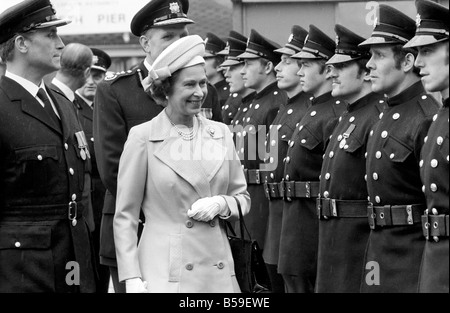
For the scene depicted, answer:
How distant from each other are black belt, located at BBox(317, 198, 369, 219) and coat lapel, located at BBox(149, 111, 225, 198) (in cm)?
186

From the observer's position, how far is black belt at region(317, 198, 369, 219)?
24.6 feet

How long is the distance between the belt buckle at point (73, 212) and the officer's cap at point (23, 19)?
1.03m

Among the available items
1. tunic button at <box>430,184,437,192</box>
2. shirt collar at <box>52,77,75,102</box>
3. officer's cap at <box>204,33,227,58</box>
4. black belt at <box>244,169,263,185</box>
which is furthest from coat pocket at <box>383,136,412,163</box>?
officer's cap at <box>204,33,227,58</box>

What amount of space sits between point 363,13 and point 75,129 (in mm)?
6059

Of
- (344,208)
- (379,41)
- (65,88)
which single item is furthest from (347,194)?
(65,88)

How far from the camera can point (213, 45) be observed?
1336cm

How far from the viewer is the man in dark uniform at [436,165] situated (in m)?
5.58

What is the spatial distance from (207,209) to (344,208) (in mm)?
2080

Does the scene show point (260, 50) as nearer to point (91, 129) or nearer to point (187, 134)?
point (91, 129)

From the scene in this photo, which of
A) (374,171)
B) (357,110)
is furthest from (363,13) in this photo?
(374,171)

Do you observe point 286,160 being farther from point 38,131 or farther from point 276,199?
point 38,131

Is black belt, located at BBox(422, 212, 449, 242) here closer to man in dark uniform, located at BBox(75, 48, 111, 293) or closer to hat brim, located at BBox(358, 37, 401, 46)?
hat brim, located at BBox(358, 37, 401, 46)
